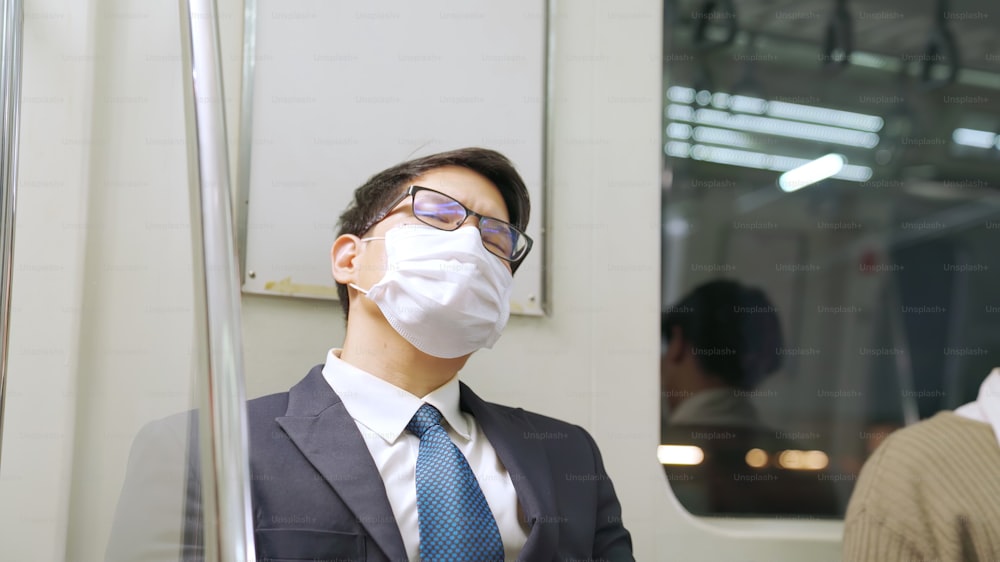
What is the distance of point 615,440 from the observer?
86.8 inches

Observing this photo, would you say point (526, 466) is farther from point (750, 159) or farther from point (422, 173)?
point (750, 159)

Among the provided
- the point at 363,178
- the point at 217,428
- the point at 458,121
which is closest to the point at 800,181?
the point at 458,121

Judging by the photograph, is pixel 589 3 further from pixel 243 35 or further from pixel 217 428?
pixel 217 428

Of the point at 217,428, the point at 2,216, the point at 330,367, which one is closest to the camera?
the point at 217,428

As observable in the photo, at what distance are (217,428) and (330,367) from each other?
2.75 ft

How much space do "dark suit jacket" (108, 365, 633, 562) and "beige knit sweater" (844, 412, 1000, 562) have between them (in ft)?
1.67

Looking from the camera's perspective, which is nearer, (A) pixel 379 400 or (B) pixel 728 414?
(A) pixel 379 400

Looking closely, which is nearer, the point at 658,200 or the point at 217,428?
the point at 217,428

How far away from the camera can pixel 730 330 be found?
90.4 inches

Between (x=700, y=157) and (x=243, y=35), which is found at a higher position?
(x=243, y=35)

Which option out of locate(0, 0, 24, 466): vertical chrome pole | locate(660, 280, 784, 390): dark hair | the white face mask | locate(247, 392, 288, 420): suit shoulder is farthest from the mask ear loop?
locate(660, 280, 784, 390): dark hair

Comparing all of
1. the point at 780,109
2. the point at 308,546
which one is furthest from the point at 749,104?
the point at 308,546

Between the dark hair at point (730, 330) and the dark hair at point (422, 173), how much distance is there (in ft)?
1.89

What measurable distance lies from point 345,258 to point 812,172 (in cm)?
132
